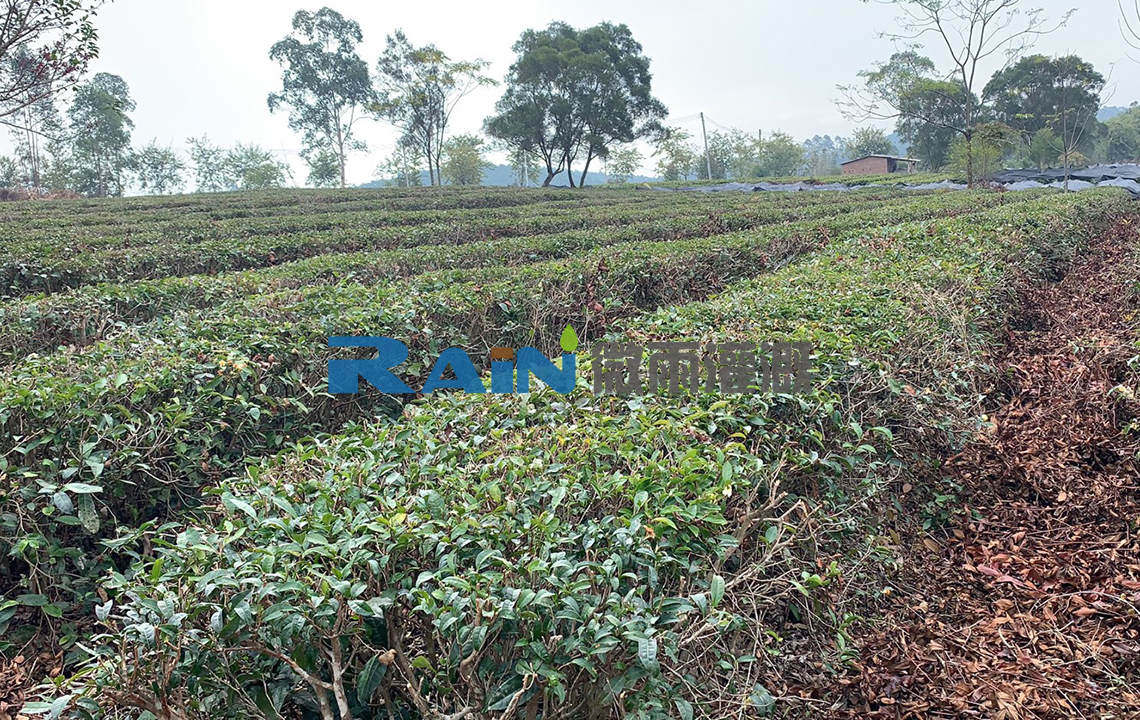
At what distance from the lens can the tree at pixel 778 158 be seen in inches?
2121

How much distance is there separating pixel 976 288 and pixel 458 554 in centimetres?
443

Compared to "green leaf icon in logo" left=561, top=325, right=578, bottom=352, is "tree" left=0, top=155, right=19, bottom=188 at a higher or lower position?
higher

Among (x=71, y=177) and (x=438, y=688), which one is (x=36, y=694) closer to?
(x=438, y=688)

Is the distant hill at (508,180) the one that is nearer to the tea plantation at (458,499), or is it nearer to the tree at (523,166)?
the tree at (523,166)

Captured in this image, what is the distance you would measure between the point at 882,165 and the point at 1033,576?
41413 mm

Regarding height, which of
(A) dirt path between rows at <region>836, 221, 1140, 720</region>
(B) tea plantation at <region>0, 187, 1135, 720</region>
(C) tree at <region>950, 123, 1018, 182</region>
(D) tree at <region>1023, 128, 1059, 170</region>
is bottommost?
(A) dirt path between rows at <region>836, 221, 1140, 720</region>

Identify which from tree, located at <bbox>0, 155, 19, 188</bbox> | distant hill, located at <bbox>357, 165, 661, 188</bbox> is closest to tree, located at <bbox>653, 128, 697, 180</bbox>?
distant hill, located at <bbox>357, 165, 661, 188</bbox>

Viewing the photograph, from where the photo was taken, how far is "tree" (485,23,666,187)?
1260 inches

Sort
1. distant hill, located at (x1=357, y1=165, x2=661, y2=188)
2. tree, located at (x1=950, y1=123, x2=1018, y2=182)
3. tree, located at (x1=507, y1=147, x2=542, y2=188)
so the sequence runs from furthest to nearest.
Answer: distant hill, located at (x1=357, y1=165, x2=661, y2=188) → tree, located at (x1=507, y1=147, x2=542, y2=188) → tree, located at (x1=950, y1=123, x2=1018, y2=182)

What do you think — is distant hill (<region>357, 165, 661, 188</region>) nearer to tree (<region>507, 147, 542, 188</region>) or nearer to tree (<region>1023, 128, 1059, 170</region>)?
tree (<region>507, 147, 542, 188</region>)

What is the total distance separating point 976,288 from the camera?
4789 millimetres

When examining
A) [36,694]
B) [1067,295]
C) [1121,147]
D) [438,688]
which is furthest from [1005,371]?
[1121,147]

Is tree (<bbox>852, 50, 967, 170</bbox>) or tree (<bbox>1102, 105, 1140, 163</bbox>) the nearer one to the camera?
tree (<bbox>852, 50, 967, 170</bbox>)

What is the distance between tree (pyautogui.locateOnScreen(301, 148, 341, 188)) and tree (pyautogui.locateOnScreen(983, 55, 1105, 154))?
39.4 meters
